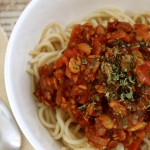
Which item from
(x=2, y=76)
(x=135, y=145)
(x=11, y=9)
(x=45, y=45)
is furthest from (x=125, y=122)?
(x=11, y=9)

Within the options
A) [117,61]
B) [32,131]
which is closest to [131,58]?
[117,61]

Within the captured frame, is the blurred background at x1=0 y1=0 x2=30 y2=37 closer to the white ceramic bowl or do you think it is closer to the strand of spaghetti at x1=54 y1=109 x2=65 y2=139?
the white ceramic bowl

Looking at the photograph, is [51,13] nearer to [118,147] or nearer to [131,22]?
[131,22]

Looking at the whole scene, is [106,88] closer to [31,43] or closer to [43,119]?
[43,119]

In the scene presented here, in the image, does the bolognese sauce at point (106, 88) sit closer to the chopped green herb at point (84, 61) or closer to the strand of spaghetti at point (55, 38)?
the chopped green herb at point (84, 61)

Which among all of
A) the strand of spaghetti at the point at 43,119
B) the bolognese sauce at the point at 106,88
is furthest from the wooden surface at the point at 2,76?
the bolognese sauce at the point at 106,88

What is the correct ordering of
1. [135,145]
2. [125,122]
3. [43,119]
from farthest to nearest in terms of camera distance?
[43,119] < [135,145] < [125,122]
